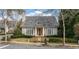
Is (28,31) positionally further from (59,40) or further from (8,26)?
(59,40)

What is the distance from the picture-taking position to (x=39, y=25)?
452 centimetres

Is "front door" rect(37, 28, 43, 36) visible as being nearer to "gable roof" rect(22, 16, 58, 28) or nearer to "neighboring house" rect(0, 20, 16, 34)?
"gable roof" rect(22, 16, 58, 28)

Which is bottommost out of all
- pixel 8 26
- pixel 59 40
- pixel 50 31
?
pixel 59 40

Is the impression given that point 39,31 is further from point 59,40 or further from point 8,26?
point 8,26

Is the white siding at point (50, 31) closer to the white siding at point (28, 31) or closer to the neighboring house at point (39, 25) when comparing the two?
the neighboring house at point (39, 25)

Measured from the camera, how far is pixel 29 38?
4.56 m

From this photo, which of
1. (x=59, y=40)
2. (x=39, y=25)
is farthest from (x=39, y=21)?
(x=59, y=40)

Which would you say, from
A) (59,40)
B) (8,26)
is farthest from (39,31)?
(8,26)

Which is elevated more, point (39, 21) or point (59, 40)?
point (39, 21)

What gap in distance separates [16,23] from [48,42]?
0.72 m

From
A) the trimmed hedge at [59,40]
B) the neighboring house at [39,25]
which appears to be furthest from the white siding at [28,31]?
the trimmed hedge at [59,40]

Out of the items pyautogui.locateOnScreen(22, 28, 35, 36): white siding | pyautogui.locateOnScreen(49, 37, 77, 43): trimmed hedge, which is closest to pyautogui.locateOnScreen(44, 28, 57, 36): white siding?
pyautogui.locateOnScreen(49, 37, 77, 43): trimmed hedge

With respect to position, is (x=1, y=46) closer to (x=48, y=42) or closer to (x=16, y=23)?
(x=16, y=23)
